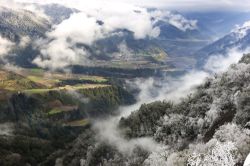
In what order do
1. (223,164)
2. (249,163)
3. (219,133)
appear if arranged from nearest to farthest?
(249,163) < (223,164) < (219,133)

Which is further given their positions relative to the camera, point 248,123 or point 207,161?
point 248,123

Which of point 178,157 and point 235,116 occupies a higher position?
point 235,116

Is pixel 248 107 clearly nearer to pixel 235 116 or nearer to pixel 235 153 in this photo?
pixel 235 116

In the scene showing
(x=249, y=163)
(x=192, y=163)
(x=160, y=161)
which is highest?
(x=249, y=163)

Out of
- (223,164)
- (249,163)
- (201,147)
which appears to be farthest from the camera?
(201,147)

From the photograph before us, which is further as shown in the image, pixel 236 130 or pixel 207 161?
pixel 236 130

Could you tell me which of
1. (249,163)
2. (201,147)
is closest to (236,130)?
(201,147)

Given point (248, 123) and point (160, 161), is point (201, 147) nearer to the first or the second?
point (248, 123)

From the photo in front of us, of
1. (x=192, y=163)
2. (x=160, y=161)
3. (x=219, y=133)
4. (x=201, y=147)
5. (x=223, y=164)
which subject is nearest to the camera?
(x=223, y=164)

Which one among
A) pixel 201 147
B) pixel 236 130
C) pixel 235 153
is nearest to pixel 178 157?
pixel 201 147
